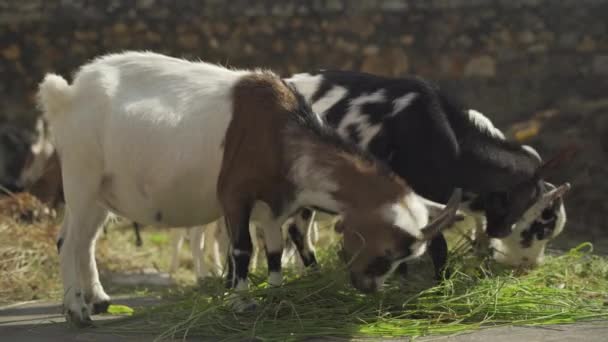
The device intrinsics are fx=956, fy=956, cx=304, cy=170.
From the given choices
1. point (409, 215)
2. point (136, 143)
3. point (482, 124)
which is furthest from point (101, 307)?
point (482, 124)

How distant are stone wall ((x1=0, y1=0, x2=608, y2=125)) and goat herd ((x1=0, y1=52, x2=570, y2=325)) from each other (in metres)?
4.66

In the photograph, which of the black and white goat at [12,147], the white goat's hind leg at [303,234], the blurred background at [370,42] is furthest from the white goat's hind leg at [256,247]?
the black and white goat at [12,147]

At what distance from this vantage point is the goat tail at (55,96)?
19.7 ft

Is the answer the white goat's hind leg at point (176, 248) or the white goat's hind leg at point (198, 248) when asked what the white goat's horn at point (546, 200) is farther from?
the white goat's hind leg at point (176, 248)

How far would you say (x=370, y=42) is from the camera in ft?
38.3

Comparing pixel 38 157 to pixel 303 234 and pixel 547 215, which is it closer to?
pixel 303 234

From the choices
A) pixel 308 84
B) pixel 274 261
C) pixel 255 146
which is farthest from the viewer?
pixel 308 84

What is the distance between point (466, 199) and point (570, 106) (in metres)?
4.49

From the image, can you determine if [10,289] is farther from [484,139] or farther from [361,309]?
[484,139]

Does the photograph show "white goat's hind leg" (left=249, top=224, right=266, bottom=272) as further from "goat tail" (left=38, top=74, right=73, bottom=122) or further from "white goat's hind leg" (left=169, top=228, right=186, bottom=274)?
"goat tail" (left=38, top=74, right=73, bottom=122)

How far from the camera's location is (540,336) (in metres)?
4.86

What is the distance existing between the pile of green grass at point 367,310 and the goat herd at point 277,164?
0.21 m

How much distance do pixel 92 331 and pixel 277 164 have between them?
4.86 feet

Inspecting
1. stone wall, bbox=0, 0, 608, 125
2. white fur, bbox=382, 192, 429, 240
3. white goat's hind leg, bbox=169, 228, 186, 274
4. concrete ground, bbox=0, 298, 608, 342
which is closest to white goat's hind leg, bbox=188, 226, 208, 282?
white goat's hind leg, bbox=169, 228, 186, 274
